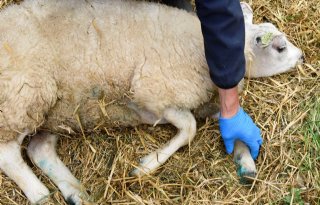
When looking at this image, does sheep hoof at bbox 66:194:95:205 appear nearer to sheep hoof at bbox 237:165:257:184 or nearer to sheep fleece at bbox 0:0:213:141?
sheep fleece at bbox 0:0:213:141

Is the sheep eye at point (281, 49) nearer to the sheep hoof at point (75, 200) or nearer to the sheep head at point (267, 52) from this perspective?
the sheep head at point (267, 52)

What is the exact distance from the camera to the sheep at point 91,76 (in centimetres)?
308

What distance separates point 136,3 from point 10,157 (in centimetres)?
117

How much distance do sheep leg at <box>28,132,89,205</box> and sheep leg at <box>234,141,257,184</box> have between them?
2.90ft

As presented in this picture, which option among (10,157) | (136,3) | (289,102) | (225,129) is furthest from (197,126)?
(10,157)

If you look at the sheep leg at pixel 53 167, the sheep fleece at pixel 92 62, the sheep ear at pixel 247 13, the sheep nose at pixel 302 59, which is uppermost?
the sheep fleece at pixel 92 62

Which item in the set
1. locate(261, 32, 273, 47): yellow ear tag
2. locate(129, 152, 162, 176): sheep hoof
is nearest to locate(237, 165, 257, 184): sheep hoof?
locate(129, 152, 162, 176): sheep hoof

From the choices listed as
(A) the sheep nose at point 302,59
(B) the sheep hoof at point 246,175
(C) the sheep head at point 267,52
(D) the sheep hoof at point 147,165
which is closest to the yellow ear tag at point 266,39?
(C) the sheep head at point 267,52

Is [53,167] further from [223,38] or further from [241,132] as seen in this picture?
[223,38]

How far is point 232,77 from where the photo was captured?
2842mm

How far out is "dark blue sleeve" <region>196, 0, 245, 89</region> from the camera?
103 inches

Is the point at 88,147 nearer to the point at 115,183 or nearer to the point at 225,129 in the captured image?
the point at 115,183

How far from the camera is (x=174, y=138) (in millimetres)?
3225

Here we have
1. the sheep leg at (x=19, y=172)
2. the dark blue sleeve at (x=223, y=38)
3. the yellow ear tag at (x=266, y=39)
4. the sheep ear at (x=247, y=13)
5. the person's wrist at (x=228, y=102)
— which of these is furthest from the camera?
the sheep ear at (x=247, y=13)
